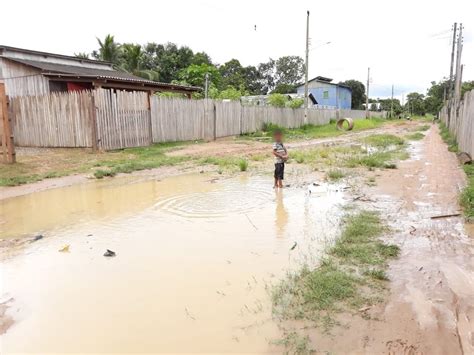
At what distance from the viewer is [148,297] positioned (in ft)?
11.5

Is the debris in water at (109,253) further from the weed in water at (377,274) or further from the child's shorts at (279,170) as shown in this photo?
the child's shorts at (279,170)

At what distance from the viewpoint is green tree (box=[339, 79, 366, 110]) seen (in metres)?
64.6

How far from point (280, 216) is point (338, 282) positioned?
266 cm

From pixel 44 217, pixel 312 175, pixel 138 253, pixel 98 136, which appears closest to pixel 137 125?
pixel 98 136

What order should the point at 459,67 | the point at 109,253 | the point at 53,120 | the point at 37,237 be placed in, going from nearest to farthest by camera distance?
the point at 109,253, the point at 37,237, the point at 53,120, the point at 459,67

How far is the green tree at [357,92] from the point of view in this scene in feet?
212

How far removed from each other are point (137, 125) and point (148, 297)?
11945mm

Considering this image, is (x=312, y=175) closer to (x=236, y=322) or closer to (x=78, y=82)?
(x=236, y=322)

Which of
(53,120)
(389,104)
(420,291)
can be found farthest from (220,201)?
(389,104)

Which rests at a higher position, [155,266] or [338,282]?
[338,282]

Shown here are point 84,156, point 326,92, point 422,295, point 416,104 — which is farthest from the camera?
point 416,104

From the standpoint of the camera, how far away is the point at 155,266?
4168 millimetres

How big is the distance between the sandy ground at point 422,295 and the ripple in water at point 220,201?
7.02 ft

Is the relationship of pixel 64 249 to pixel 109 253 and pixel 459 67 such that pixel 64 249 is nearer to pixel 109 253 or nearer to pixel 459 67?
pixel 109 253
